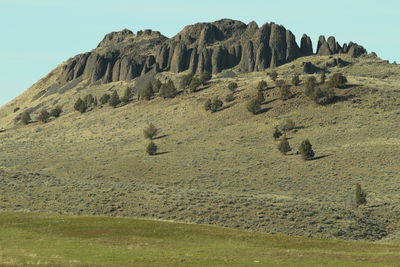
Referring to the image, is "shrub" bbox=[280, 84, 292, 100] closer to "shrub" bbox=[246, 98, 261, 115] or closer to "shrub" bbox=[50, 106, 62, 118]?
"shrub" bbox=[246, 98, 261, 115]

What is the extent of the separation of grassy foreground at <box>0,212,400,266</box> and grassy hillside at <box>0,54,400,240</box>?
13.4m

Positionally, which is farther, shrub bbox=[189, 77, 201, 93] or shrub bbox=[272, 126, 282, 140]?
shrub bbox=[189, 77, 201, 93]

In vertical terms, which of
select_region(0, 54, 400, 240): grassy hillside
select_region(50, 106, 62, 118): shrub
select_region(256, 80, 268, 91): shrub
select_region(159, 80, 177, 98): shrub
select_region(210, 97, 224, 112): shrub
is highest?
select_region(159, 80, 177, 98): shrub

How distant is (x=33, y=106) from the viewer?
649ft

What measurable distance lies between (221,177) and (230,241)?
56.4 m

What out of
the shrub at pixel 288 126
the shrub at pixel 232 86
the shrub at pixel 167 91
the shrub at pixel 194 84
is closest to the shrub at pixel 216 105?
the shrub at pixel 232 86

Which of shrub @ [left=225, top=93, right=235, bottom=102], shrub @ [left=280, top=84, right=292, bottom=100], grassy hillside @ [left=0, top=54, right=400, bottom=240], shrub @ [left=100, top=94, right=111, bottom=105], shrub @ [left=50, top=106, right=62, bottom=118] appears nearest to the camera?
grassy hillside @ [left=0, top=54, right=400, bottom=240]

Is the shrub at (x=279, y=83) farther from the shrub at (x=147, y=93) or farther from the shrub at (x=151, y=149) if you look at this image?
the shrub at (x=151, y=149)

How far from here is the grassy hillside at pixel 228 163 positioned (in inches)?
2104

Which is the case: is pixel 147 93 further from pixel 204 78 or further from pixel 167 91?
pixel 204 78

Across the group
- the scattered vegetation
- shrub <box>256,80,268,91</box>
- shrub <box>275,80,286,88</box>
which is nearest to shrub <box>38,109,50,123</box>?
the scattered vegetation

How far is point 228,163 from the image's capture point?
97.6 meters

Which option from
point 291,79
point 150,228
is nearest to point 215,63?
point 291,79

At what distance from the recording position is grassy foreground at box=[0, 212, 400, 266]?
1014 inches
